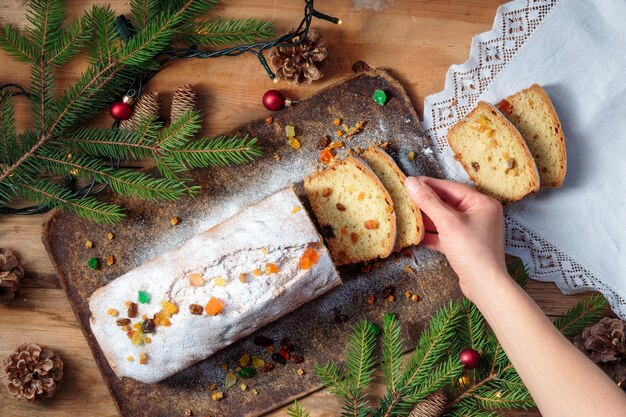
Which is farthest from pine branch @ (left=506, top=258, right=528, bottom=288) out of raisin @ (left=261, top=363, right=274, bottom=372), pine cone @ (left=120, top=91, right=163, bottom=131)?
pine cone @ (left=120, top=91, right=163, bottom=131)

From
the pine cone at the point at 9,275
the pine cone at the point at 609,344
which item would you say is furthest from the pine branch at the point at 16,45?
the pine cone at the point at 609,344

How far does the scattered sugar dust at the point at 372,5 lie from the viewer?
2.93 meters

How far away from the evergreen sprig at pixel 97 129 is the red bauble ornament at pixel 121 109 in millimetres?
70

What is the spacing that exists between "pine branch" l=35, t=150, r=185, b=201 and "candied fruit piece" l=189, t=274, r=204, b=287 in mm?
423

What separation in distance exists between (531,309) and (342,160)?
3.42 ft

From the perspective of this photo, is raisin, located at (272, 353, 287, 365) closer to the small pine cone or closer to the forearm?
the small pine cone

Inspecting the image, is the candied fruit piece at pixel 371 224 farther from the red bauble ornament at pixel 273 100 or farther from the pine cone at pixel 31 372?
the pine cone at pixel 31 372

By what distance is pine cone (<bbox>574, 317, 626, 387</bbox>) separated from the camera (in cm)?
272

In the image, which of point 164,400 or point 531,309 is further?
point 164,400

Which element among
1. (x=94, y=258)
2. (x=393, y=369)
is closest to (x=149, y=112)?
(x=94, y=258)

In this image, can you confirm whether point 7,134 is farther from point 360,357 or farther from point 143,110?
point 360,357

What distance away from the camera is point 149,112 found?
2.79 meters

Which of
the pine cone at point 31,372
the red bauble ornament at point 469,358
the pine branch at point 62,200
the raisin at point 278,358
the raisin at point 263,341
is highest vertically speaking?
the red bauble ornament at point 469,358

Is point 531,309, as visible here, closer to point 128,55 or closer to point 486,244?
point 486,244
